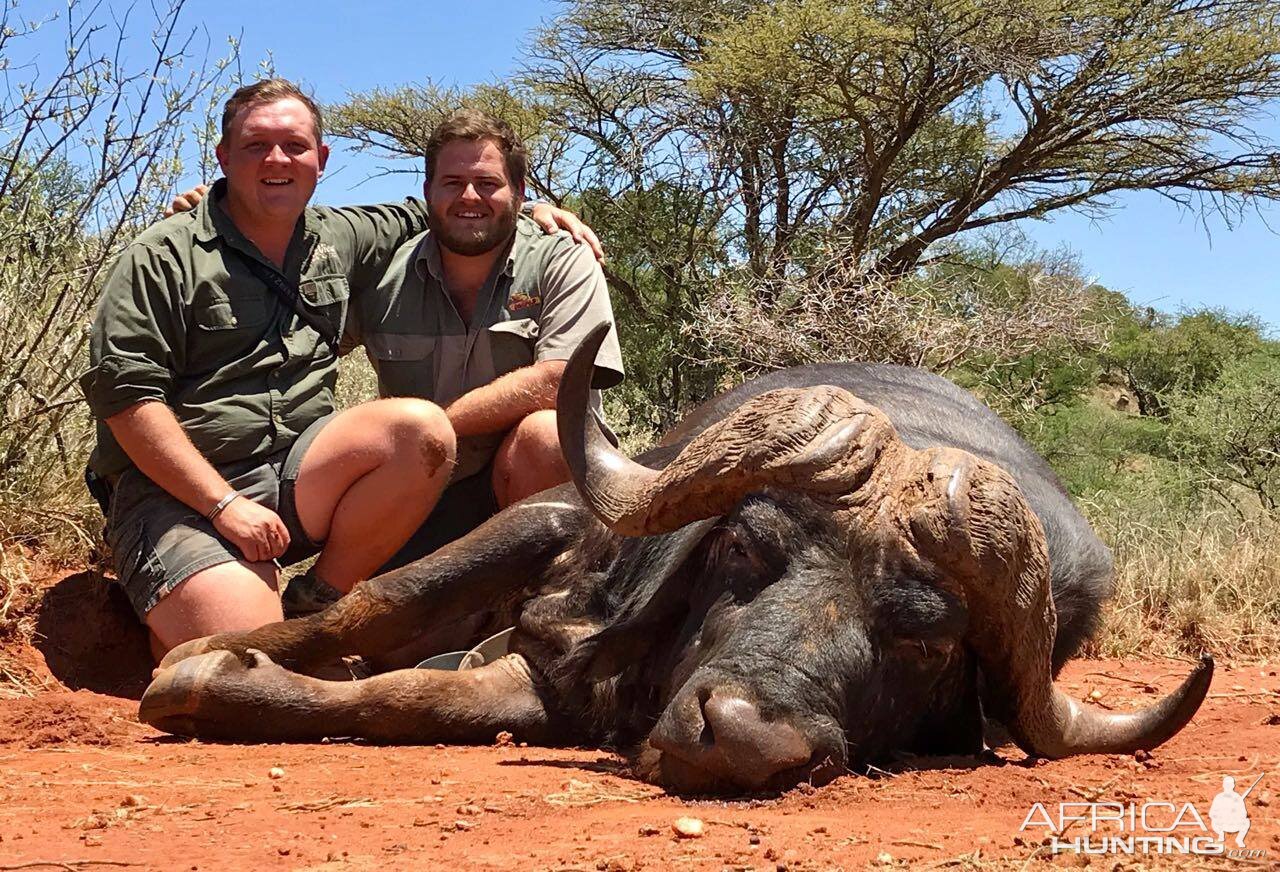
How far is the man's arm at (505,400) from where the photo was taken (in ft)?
17.9

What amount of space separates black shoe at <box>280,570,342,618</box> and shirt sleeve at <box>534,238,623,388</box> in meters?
1.29

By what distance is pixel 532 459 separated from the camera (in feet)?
17.6

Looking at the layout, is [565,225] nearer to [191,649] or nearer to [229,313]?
[229,313]

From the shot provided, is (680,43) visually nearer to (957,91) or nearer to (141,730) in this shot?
(957,91)

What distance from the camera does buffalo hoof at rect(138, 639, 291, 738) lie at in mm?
4055

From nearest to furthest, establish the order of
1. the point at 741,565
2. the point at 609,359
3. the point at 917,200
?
the point at 741,565, the point at 609,359, the point at 917,200

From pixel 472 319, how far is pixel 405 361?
1.16 feet

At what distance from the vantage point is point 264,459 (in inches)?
208

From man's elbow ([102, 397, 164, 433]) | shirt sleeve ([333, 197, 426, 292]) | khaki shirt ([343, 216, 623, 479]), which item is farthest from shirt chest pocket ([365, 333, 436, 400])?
man's elbow ([102, 397, 164, 433])

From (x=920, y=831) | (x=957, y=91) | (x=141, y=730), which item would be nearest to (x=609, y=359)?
(x=141, y=730)

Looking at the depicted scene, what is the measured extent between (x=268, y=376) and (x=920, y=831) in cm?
338

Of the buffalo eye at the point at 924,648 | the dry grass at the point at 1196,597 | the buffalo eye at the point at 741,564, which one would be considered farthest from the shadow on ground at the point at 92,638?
the dry grass at the point at 1196,597

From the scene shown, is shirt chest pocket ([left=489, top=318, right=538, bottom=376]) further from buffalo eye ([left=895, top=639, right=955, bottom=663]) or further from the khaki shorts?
buffalo eye ([left=895, top=639, right=955, bottom=663])

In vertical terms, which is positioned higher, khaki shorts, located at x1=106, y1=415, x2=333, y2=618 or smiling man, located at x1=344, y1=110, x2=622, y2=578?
smiling man, located at x1=344, y1=110, x2=622, y2=578
